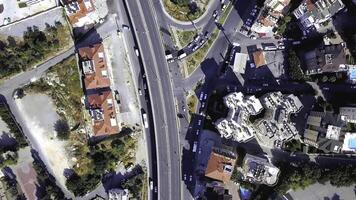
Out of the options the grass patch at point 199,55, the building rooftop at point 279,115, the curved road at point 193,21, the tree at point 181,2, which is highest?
the tree at point 181,2

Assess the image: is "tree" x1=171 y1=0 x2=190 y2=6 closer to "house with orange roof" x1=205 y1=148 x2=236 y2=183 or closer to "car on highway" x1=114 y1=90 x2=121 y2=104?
"car on highway" x1=114 y1=90 x2=121 y2=104

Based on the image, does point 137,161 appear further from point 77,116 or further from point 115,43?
point 115,43

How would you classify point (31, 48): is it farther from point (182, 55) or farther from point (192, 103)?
point (192, 103)

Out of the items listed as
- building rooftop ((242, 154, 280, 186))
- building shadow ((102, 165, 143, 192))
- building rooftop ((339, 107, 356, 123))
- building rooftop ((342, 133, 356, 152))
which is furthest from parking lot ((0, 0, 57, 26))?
building rooftop ((342, 133, 356, 152))

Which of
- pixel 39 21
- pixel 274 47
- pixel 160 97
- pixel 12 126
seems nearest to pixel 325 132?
pixel 274 47

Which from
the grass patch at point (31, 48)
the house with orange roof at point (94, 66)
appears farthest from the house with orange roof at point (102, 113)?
the grass patch at point (31, 48)

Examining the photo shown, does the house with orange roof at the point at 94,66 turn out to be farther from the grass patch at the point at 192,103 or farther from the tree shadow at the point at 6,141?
the tree shadow at the point at 6,141
